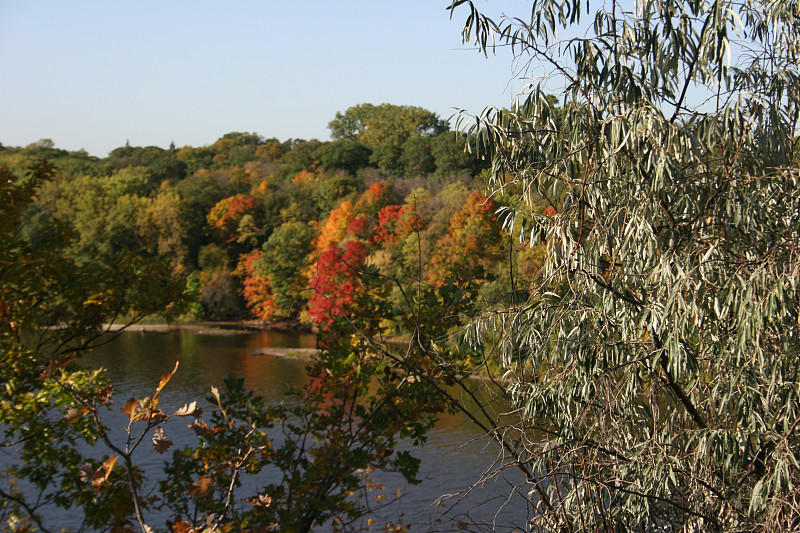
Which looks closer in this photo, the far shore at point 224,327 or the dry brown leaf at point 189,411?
the dry brown leaf at point 189,411

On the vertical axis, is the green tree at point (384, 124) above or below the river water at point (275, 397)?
above

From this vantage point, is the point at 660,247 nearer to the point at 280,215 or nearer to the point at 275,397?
the point at 275,397

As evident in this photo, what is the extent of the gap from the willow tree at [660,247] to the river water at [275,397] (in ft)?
1.96

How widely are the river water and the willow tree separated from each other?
0.60 meters

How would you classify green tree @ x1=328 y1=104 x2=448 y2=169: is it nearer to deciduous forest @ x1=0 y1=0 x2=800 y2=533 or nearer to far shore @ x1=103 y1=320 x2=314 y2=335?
far shore @ x1=103 y1=320 x2=314 y2=335

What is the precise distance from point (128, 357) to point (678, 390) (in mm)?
17521

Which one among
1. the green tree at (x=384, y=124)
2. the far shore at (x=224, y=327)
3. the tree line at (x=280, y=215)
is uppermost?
the green tree at (x=384, y=124)

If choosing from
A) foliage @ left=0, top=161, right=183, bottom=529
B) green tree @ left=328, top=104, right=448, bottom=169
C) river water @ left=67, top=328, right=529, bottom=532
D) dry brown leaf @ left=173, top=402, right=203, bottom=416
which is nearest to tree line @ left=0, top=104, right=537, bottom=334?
river water @ left=67, top=328, right=529, bottom=532

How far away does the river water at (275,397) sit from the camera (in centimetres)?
789

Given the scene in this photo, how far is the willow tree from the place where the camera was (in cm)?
304

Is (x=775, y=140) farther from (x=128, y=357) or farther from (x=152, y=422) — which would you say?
(x=128, y=357)

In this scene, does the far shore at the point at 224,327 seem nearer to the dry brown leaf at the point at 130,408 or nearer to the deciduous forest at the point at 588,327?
the deciduous forest at the point at 588,327

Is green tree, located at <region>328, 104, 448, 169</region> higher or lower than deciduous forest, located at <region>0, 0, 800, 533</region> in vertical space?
higher

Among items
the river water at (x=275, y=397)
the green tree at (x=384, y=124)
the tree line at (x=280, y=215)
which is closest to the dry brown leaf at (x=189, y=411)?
the river water at (x=275, y=397)
